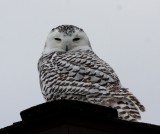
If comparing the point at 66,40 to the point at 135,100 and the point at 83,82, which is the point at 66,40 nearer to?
the point at 83,82

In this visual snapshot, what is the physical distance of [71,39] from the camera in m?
8.28

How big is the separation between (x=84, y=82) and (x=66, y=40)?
6.36ft

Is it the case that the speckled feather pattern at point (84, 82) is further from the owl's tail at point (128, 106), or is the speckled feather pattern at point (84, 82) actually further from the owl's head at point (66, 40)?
the owl's head at point (66, 40)

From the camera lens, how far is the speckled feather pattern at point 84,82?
586 centimetres

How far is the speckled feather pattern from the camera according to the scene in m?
5.86

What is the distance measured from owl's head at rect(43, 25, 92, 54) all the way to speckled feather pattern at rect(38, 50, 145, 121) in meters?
0.73

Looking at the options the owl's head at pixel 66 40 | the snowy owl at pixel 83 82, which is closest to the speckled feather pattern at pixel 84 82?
the snowy owl at pixel 83 82

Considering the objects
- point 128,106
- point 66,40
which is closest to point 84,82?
point 128,106

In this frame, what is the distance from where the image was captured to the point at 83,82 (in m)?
6.38

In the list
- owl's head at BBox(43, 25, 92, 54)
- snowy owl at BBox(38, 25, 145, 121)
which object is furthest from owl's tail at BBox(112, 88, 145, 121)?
owl's head at BBox(43, 25, 92, 54)

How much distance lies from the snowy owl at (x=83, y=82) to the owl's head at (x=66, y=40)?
24 centimetres

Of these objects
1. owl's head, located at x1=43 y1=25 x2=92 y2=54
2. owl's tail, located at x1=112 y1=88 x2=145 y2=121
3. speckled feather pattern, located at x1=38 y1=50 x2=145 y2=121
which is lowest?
owl's tail, located at x1=112 y1=88 x2=145 y2=121

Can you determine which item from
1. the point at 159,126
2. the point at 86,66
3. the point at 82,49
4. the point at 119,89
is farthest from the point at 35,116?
the point at 82,49

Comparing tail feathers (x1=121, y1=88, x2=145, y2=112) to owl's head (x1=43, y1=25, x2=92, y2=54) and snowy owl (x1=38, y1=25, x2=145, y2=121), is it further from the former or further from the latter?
owl's head (x1=43, y1=25, x2=92, y2=54)
